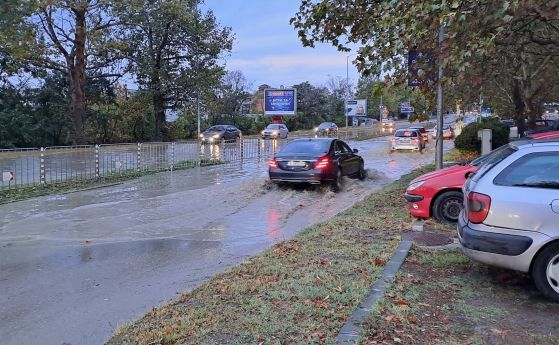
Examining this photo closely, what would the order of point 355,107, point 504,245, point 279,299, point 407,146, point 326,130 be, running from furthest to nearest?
point 355,107 < point 326,130 < point 407,146 < point 504,245 < point 279,299

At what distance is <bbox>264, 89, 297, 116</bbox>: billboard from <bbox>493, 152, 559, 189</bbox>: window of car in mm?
42020

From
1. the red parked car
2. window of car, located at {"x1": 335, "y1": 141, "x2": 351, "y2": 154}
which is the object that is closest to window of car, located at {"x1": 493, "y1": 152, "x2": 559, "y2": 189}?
the red parked car

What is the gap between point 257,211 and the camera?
37.6ft

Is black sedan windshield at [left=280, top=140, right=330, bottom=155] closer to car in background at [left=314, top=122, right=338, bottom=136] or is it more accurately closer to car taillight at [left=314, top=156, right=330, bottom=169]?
car taillight at [left=314, top=156, right=330, bottom=169]

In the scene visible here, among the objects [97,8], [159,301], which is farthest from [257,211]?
[97,8]

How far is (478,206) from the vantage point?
5.11m

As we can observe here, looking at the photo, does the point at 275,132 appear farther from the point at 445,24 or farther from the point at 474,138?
the point at 445,24

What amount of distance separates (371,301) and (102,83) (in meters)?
40.2

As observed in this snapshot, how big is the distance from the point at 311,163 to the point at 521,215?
941 cm

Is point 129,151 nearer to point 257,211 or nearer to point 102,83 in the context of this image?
point 257,211

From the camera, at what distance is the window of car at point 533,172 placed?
4932 millimetres

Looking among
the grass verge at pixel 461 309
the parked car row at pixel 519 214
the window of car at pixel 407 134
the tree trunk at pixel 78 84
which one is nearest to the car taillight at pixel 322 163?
the grass verge at pixel 461 309

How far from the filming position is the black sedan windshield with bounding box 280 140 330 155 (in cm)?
1466

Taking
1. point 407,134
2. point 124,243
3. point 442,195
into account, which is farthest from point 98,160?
point 407,134
